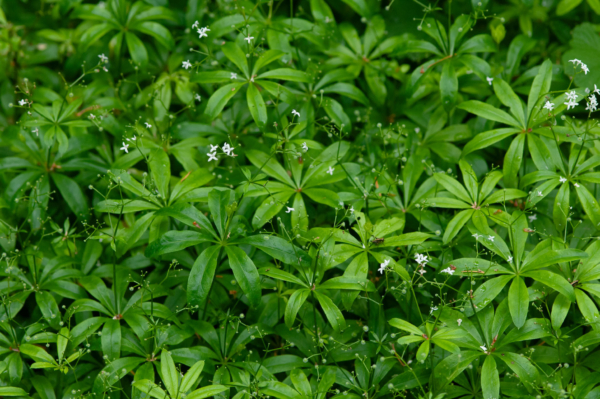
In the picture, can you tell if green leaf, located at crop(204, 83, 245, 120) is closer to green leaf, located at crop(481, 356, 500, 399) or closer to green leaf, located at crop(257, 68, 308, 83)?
green leaf, located at crop(257, 68, 308, 83)

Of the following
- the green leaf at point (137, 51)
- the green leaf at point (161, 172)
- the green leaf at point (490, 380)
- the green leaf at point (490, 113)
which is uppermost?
the green leaf at point (137, 51)

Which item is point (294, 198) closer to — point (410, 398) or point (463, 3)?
point (410, 398)

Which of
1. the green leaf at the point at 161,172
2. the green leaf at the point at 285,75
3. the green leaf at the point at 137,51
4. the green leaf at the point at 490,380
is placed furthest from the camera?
the green leaf at the point at 137,51

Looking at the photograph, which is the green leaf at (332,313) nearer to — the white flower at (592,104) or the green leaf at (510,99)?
the green leaf at (510,99)

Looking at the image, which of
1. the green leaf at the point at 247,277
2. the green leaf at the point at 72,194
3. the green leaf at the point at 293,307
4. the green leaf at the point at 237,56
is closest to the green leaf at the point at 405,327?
the green leaf at the point at 293,307

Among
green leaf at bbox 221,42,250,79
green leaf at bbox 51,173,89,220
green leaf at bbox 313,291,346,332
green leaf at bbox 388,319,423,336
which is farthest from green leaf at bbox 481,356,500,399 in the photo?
green leaf at bbox 51,173,89,220

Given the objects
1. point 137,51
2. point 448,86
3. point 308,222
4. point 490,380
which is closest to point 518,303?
point 490,380

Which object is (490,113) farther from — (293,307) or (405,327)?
(293,307)

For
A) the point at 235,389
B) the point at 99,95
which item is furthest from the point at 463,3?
the point at 235,389

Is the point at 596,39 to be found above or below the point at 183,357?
above
